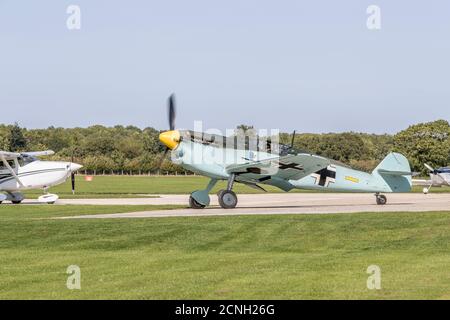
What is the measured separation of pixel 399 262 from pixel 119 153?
110 m

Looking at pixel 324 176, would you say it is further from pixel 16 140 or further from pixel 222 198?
pixel 16 140

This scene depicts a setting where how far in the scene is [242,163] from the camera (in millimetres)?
30766

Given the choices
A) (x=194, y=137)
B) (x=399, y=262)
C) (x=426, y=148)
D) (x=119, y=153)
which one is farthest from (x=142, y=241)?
(x=119, y=153)

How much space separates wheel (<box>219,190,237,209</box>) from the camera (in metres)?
30.4

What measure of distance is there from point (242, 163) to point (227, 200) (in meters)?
1.54

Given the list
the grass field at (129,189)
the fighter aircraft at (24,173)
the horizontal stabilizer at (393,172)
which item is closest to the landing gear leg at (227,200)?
the horizontal stabilizer at (393,172)

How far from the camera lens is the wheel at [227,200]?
30.4 meters

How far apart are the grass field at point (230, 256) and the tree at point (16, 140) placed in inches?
4599

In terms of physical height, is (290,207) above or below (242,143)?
below

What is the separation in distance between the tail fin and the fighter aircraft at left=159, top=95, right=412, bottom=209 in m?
2.42

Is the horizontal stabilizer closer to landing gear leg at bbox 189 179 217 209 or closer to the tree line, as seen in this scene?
landing gear leg at bbox 189 179 217 209

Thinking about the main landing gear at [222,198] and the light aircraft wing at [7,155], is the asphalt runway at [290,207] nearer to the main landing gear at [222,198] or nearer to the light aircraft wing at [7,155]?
the main landing gear at [222,198]


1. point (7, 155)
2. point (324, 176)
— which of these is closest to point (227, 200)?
point (324, 176)
